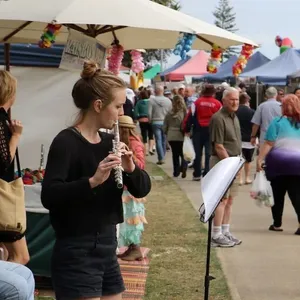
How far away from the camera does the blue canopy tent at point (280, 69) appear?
69.2ft

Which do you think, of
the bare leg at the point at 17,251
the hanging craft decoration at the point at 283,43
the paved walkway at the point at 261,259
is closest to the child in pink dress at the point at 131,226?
the paved walkway at the point at 261,259

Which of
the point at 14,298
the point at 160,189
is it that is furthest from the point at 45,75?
the point at 160,189

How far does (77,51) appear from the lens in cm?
658

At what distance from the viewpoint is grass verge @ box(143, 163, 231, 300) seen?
19.8ft

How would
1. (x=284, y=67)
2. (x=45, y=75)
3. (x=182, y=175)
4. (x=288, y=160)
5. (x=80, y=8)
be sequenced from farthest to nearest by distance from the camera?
(x=284, y=67) → (x=182, y=175) → (x=288, y=160) → (x=45, y=75) → (x=80, y=8)

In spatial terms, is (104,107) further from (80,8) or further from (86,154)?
(80,8)

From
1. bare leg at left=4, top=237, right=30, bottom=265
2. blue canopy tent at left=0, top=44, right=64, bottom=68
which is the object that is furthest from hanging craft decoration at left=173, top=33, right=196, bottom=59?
bare leg at left=4, top=237, right=30, bottom=265

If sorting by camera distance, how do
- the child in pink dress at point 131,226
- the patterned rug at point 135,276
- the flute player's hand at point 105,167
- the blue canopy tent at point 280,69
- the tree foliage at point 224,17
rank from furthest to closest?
the tree foliage at point 224,17
the blue canopy tent at point 280,69
the child in pink dress at point 131,226
the patterned rug at point 135,276
the flute player's hand at point 105,167

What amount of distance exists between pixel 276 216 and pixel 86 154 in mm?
5966

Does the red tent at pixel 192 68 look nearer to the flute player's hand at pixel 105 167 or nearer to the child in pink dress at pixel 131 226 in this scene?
the child in pink dress at pixel 131 226

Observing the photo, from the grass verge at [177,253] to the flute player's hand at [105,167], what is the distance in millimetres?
3001

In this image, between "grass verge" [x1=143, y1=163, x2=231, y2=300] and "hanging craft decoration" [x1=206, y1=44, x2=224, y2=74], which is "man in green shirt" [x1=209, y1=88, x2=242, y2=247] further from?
"hanging craft decoration" [x1=206, y1=44, x2=224, y2=74]

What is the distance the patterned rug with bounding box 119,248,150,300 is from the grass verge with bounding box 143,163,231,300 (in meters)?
0.06

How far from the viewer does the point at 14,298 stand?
291 cm
